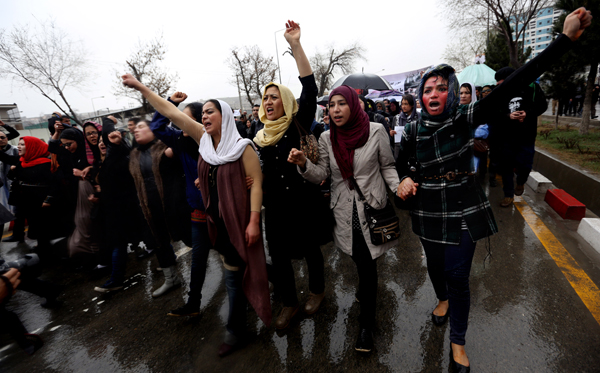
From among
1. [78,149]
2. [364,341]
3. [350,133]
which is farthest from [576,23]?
[78,149]

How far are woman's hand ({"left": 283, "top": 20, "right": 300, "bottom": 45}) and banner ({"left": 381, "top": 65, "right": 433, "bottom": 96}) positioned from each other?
4.23 meters

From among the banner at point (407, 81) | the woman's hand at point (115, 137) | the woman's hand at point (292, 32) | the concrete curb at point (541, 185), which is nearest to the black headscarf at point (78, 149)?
the woman's hand at point (115, 137)

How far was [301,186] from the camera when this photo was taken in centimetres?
228

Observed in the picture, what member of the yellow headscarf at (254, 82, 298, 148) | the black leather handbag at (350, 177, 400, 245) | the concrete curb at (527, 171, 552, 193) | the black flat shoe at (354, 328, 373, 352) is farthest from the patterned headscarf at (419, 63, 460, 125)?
the concrete curb at (527, 171, 552, 193)

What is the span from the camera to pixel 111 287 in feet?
10.7

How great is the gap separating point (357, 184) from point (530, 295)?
195 centimetres

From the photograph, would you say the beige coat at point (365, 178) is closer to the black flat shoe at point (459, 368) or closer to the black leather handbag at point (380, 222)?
the black leather handbag at point (380, 222)

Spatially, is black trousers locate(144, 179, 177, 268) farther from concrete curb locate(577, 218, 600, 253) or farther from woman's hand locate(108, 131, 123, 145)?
concrete curb locate(577, 218, 600, 253)

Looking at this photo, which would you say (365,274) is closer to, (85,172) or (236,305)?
(236,305)

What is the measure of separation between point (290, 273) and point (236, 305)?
50cm

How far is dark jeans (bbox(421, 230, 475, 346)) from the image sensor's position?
6.14 feet

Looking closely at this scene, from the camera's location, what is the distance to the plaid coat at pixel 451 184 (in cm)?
180

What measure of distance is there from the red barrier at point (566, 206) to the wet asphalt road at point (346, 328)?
0.85m

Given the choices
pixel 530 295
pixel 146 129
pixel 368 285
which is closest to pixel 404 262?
pixel 530 295
